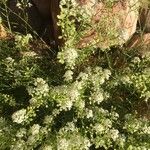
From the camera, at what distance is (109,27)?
5.71m

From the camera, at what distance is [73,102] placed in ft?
17.1

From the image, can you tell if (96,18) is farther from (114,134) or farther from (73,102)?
(114,134)

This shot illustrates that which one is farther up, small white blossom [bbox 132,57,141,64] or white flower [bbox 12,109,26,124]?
small white blossom [bbox 132,57,141,64]

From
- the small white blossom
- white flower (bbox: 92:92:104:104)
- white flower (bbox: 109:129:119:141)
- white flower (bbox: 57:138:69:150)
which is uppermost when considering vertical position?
the small white blossom

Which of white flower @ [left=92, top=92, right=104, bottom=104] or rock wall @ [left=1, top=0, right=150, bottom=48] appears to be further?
rock wall @ [left=1, top=0, right=150, bottom=48]

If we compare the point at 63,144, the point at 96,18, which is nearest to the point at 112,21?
the point at 96,18

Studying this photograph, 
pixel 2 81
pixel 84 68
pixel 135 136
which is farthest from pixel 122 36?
pixel 2 81

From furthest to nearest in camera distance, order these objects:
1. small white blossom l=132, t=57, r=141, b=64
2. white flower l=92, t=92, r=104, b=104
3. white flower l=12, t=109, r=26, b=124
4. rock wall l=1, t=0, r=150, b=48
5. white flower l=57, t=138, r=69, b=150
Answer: rock wall l=1, t=0, r=150, b=48
small white blossom l=132, t=57, r=141, b=64
white flower l=92, t=92, r=104, b=104
white flower l=12, t=109, r=26, b=124
white flower l=57, t=138, r=69, b=150

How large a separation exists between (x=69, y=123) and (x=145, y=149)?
0.81 m

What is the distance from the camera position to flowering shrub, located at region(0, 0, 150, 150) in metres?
5.08

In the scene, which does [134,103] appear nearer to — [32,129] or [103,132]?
[103,132]

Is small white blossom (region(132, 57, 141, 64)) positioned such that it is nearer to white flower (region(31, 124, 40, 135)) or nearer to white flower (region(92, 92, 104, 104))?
white flower (region(92, 92, 104, 104))

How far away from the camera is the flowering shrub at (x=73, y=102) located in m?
5.08

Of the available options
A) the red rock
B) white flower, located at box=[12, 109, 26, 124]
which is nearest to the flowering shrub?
white flower, located at box=[12, 109, 26, 124]
